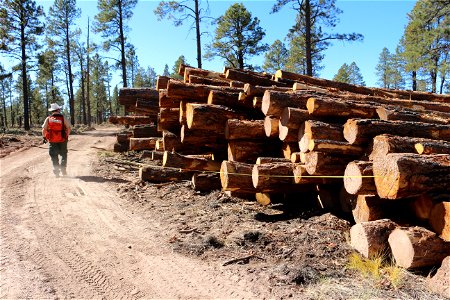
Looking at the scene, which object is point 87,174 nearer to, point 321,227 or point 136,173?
point 136,173

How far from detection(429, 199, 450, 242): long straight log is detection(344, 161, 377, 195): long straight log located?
66 cm

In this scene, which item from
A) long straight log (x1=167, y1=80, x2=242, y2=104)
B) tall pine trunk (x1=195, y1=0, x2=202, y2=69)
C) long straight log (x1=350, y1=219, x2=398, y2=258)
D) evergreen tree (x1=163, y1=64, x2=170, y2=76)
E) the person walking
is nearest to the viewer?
long straight log (x1=350, y1=219, x2=398, y2=258)

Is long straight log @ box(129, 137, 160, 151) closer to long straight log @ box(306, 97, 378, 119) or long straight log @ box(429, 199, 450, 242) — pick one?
long straight log @ box(306, 97, 378, 119)

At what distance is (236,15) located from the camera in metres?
24.7

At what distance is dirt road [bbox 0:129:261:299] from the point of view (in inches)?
130

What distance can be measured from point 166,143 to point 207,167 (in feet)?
5.45

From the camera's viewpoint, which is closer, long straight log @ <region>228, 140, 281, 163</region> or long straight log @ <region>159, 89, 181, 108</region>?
long straight log @ <region>228, 140, 281, 163</region>

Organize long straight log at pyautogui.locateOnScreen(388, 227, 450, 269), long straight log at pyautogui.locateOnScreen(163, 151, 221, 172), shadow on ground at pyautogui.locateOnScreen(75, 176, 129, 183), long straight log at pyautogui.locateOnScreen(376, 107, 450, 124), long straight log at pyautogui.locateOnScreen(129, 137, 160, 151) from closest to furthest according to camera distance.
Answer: long straight log at pyautogui.locateOnScreen(388, 227, 450, 269)
long straight log at pyautogui.locateOnScreen(376, 107, 450, 124)
long straight log at pyautogui.locateOnScreen(163, 151, 221, 172)
shadow on ground at pyautogui.locateOnScreen(75, 176, 129, 183)
long straight log at pyautogui.locateOnScreen(129, 137, 160, 151)

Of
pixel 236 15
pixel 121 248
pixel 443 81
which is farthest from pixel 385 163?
pixel 443 81

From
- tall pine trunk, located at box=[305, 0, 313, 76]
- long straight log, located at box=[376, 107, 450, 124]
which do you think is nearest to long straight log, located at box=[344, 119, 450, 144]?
long straight log, located at box=[376, 107, 450, 124]

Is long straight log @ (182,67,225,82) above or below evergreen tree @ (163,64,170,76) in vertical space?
below

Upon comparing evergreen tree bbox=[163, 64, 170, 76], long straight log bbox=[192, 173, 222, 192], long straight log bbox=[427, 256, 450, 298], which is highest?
evergreen tree bbox=[163, 64, 170, 76]

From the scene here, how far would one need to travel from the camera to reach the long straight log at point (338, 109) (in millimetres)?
4916

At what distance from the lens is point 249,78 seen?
316 inches
